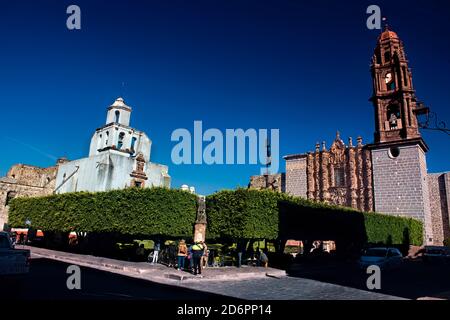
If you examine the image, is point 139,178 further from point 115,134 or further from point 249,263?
point 249,263

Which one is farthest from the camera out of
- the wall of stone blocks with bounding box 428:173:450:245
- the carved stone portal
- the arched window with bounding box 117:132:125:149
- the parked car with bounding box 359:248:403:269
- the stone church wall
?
the carved stone portal

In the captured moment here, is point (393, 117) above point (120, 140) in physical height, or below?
above

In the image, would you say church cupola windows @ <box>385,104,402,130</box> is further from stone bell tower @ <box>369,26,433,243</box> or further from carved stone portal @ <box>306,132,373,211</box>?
carved stone portal @ <box>306,132,373,211</box>

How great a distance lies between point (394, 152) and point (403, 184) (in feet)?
11.3

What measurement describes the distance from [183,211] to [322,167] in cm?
3050

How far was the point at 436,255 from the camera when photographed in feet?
81.4

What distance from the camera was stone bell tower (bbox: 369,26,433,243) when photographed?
1221 inches

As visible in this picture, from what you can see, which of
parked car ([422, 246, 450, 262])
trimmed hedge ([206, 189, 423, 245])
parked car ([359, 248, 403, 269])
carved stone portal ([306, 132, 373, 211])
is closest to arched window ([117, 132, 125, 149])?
trimmed hedge ([206, 189, 423, 245])

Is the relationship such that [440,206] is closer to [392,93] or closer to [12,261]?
[392,93]

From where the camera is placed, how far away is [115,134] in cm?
3422

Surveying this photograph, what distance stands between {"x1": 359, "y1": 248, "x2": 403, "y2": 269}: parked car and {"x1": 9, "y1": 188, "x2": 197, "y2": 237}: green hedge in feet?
33.7

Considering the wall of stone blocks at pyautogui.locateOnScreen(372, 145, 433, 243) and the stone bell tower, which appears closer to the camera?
the wall of stone blocks at pyautogui.locateOnScreen(372, 145, 433, 243)

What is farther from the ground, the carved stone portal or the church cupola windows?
the church cupola windows

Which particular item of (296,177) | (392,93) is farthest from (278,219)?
(296,177)
